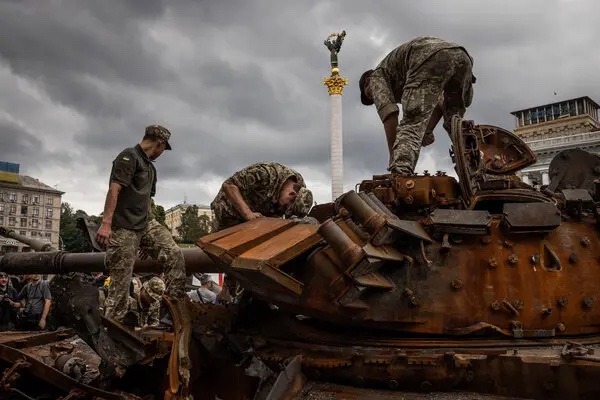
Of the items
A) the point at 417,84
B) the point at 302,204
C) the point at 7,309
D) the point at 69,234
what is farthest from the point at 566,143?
the point at 69,234

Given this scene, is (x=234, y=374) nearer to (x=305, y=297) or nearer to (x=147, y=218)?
(x=305, y=297)

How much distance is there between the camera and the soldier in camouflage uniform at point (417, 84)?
5.14 m

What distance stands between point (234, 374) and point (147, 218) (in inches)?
86.8

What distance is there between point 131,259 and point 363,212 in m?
2.96

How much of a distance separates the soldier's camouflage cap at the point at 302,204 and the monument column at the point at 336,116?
37.8 m

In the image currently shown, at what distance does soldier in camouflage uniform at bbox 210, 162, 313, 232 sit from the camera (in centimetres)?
502

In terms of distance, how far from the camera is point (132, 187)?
18.3ft

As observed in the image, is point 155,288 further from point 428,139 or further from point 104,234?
point 428,139

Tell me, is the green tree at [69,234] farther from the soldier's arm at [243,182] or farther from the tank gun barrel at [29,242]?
the soldier's arm at [243,182]

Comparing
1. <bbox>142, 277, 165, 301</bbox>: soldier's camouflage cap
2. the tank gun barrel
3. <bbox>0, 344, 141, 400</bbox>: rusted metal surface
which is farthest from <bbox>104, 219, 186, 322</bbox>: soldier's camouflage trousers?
the tank gun barrel

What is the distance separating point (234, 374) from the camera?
4.25 m

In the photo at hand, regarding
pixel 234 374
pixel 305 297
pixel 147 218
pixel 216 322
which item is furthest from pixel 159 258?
pixel 305 297

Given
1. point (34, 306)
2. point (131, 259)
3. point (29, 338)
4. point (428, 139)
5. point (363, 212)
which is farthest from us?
point (34, 306)

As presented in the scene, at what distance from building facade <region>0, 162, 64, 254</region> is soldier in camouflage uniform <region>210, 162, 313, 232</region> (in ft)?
337
